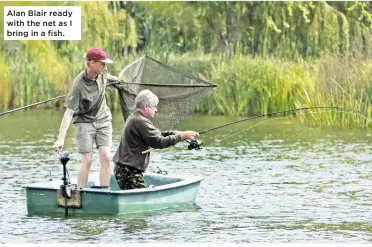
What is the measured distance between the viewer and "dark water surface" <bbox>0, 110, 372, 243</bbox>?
36.0 ft

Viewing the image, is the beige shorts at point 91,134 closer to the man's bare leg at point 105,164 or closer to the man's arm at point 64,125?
the man's bare leg at point 105,164

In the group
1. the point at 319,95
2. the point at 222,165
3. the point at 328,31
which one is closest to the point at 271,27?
the point at 328,31

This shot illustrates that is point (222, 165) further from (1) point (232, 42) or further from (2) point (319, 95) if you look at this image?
→ (1) point (232, 42)

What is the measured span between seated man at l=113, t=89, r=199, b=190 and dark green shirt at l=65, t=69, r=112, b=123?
0.35 m

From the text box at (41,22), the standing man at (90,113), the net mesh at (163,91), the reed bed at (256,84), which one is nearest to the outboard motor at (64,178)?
the standing man at (90,113)

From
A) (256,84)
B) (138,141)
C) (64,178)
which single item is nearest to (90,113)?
(138,141)

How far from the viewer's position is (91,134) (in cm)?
1229

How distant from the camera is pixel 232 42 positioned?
36750 mm

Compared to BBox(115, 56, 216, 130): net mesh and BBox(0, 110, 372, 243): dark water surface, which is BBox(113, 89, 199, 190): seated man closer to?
BBox(0, 110, 372, 243): dark water surface

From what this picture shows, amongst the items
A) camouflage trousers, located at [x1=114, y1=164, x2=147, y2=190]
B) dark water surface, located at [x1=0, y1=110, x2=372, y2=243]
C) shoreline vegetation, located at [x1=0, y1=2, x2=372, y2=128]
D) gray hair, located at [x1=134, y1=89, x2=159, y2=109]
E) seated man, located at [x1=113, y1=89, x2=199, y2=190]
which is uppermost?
shoreline vegetation, located at [x1=0, y1=2, x2=372, y2=128]

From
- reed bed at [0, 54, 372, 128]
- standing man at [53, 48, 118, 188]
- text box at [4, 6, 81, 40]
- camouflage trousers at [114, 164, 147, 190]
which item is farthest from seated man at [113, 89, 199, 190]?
text box at [4, 6, 81, 40]

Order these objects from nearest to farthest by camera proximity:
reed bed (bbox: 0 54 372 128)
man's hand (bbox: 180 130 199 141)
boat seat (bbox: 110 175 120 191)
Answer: man's hand (bbox: 180 130 199 141) → boat seat (bbox: 110 175 120 191) → reed bed (bbox: 0 54 372 128)

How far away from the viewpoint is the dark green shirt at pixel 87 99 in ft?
39.6

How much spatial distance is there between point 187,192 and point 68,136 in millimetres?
9467
